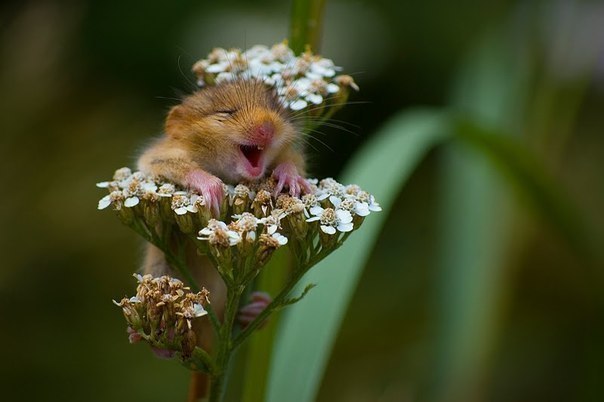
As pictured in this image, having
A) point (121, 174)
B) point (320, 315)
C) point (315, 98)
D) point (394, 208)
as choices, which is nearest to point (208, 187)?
point (121, 174)

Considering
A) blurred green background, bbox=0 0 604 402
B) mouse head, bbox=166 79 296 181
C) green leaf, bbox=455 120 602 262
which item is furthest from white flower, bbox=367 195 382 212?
blurred green background, bbox=0 0 604 402

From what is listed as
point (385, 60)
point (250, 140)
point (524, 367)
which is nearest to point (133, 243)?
point (385, 60)

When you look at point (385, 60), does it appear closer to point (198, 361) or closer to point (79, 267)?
point (79, 267)

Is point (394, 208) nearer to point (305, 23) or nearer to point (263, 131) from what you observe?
point (305, 23)

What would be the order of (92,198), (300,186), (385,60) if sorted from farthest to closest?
(385,60) < (92,198) < (300,186)

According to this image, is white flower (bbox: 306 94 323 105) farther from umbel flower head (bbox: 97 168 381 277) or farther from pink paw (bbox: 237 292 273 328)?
pink paw (bbox: 237 292 273 328)

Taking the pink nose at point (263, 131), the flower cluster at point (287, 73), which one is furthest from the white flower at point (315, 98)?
the pink nose at point (263, 131)

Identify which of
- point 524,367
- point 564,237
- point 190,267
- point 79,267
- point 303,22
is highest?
point 303,22
